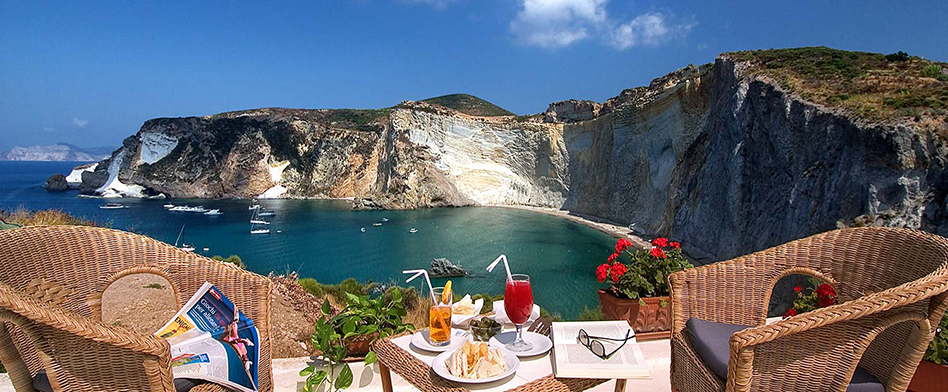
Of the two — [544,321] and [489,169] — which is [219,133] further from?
[544,321]

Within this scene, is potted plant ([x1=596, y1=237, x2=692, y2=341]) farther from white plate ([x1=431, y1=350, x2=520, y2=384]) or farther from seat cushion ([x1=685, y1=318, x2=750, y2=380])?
white plate ([x1=431, y1=350, x2=520, y2=384])

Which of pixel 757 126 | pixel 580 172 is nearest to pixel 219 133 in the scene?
pixel 580 172

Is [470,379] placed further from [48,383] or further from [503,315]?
[48,383]

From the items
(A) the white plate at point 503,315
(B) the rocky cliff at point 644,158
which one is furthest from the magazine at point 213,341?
(B) the rocky cliff at point 644,158

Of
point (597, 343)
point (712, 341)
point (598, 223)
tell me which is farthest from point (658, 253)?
point (598, 223)

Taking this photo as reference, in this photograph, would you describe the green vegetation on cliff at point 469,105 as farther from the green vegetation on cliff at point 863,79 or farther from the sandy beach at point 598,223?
the green vegetation on cliff at point 863,79

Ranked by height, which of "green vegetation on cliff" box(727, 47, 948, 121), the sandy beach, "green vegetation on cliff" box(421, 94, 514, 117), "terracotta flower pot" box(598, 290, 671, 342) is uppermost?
"green vegetation on cliff" box(421, 94, 514, 117)

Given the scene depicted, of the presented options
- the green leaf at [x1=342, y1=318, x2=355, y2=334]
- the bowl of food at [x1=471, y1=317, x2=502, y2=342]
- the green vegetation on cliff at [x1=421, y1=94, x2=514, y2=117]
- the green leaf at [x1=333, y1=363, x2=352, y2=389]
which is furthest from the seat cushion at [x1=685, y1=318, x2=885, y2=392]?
the green vegetation on cliff at [x1=421, y1=94, x2=514, y2=117]
